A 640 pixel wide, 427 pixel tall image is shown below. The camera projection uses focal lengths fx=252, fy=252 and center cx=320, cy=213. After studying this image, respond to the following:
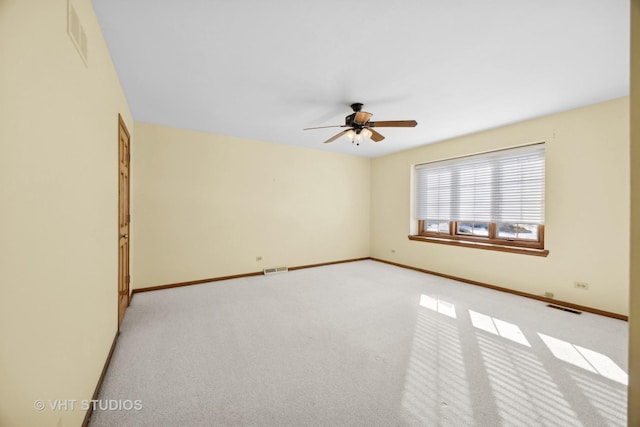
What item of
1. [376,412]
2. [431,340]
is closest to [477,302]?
[431,340]

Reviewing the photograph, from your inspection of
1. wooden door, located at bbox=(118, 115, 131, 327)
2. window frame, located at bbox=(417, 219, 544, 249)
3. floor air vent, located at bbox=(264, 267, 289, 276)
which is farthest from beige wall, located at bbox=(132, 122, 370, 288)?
window frame, located at bbox=(417, 219, 544, 249)

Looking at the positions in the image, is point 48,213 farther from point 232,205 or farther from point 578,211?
point 578,211

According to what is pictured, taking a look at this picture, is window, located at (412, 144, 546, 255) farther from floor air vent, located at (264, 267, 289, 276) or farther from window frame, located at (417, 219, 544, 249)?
floor air vent, located at (264, 267, 289, 276)

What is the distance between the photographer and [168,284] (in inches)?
159

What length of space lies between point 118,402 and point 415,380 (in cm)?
207

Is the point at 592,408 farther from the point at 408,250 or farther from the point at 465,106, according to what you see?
the point at 408,250

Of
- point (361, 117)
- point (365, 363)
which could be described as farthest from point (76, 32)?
point (365, 363)

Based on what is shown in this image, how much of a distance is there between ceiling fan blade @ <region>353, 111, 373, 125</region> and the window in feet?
8.36

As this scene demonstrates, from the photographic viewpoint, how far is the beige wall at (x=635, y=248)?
71 centimetres

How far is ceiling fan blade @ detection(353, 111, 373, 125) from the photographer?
2.85 m

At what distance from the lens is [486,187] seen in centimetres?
419

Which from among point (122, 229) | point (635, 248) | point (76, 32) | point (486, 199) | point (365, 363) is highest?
point (76, 32)

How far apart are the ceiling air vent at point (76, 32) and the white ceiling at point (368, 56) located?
350mm

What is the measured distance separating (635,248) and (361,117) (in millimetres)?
2504
